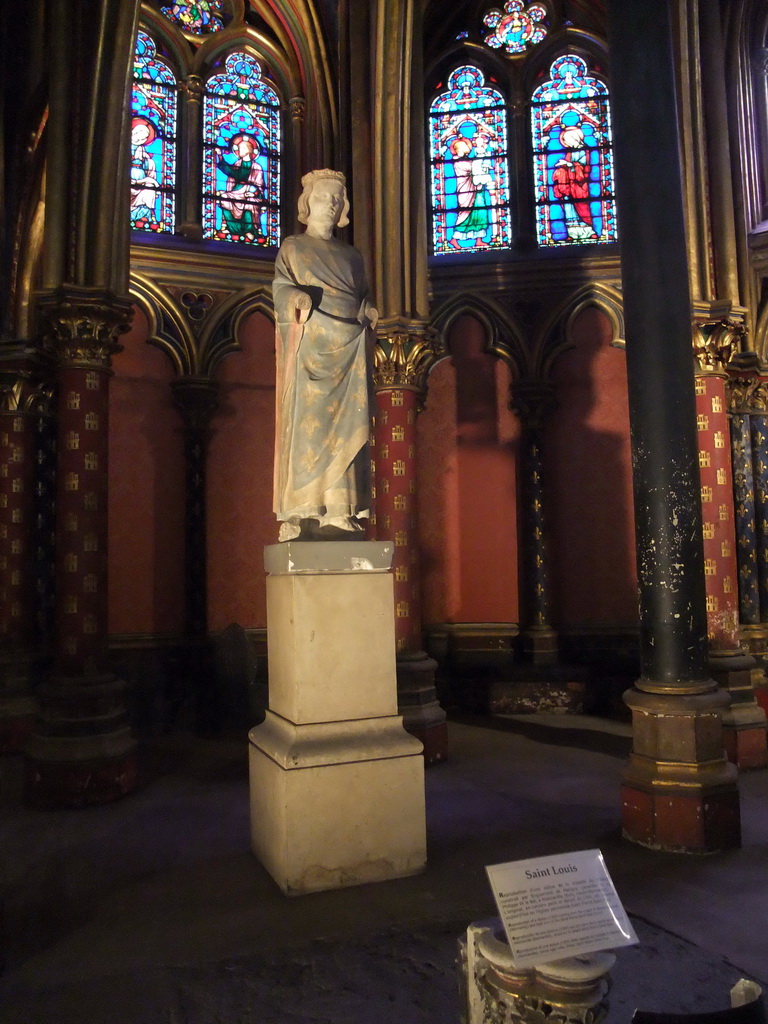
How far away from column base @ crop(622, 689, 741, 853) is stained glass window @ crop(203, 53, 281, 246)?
757cm

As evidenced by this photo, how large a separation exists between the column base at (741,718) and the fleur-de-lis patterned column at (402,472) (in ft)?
8.09

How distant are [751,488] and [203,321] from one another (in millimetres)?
6646

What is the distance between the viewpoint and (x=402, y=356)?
7582mm

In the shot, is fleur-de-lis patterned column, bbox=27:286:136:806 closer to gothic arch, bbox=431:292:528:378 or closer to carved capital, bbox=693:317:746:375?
gothic arch, bbox=431:292:528:378

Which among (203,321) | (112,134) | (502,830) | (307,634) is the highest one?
(112,134)

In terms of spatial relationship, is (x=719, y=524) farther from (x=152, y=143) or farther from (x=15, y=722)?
(x=152, y=143)

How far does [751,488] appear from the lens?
9.27m

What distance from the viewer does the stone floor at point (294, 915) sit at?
3029 millimetres

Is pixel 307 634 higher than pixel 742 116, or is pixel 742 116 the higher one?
pixel 742 116

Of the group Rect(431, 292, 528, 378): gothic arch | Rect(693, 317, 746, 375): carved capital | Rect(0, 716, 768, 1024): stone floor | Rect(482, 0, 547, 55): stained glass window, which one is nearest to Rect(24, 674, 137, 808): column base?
Rect(0, 716, 768, 1024): stone floor

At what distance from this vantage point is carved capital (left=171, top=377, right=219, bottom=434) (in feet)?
30.5

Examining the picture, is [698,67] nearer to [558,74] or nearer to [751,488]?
[558,74]

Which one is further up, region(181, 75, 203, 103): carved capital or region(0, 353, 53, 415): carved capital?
region(181, 75, 203, 103): carved capital

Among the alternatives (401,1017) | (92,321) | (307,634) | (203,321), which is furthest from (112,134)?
(401,1017)
